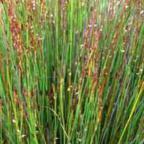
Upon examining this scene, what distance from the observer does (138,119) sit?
1.40 meters

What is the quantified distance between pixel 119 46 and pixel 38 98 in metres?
0.43

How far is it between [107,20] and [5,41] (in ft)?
1.67

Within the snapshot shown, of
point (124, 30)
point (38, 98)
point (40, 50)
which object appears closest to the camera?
point (38, 98)

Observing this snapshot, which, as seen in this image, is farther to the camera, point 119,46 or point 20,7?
point 20,7

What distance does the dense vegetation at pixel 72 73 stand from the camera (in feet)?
4.02

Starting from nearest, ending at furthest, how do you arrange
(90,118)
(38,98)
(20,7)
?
1. (90,118)
2. (38,98)
3. (20,7)

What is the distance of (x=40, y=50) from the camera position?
4.87 ft

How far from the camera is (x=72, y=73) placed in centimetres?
151

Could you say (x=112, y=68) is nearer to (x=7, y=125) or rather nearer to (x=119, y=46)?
(x=119, y=46)

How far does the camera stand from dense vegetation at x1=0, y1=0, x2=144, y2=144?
1.23 m

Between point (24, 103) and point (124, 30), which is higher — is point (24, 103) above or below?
below

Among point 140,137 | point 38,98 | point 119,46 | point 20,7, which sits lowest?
point 140,137

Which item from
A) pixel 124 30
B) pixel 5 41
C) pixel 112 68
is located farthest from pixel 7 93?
pixel 124 30

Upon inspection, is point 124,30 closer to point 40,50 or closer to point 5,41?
point 40,50
